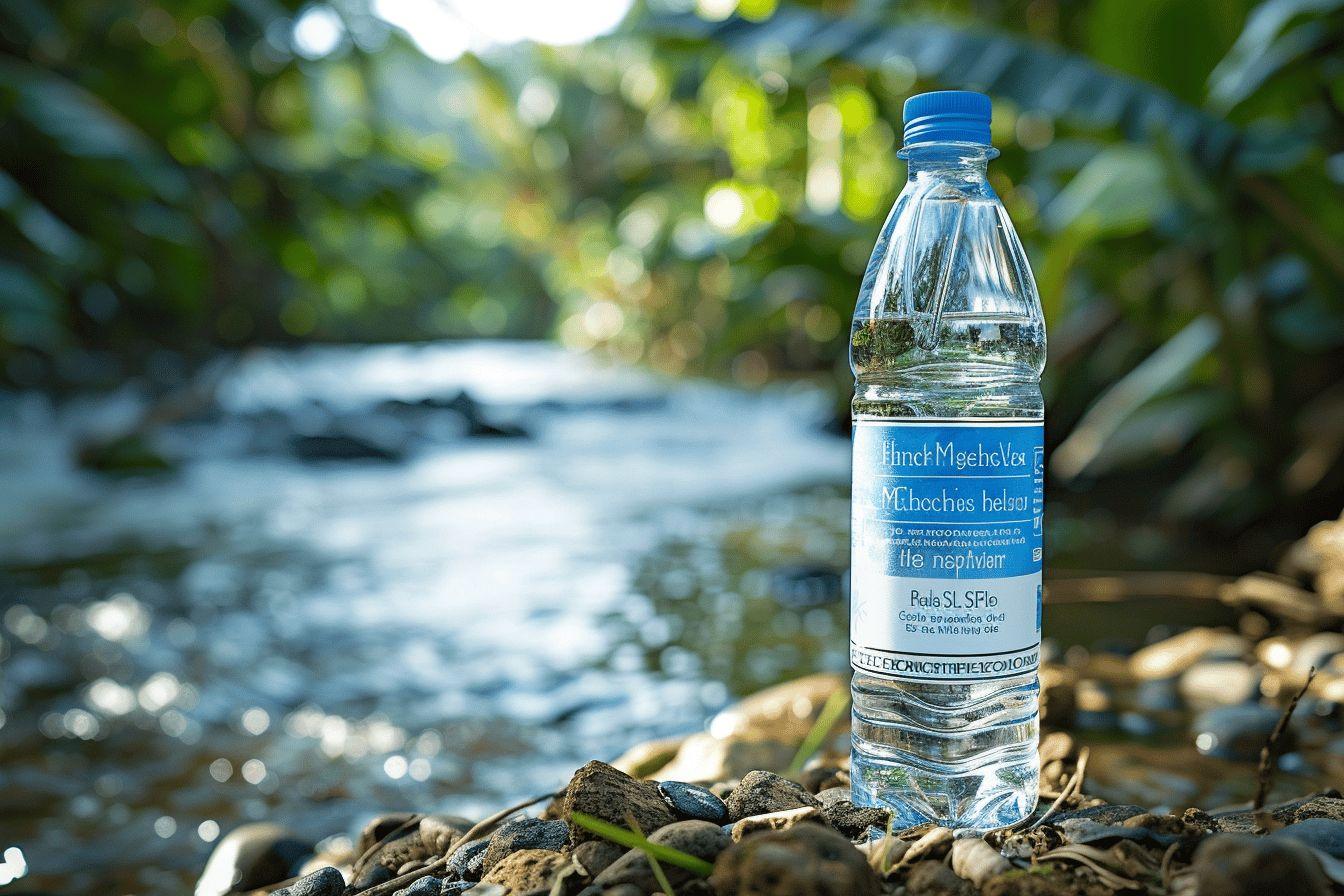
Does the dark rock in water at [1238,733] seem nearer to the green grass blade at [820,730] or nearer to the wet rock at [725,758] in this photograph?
the green grass blade at [820,730]

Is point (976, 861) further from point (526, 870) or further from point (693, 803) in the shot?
point (526, 870)

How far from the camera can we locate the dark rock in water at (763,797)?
1376mm

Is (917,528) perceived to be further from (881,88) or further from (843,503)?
(881,88)

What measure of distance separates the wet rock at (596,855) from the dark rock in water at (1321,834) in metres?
0.73

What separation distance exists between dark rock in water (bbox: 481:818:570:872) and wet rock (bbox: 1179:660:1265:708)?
5.69 ft

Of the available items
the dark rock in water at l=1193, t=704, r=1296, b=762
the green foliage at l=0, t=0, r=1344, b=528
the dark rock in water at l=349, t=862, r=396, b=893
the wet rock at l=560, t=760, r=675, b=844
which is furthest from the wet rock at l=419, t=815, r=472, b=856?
the green foliage at l=0, t=0, r=1344, b=528

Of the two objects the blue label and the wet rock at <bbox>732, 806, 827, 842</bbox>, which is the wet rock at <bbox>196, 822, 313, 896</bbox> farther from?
the blue label

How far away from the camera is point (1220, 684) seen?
2.53 m

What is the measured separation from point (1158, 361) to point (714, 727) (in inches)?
144

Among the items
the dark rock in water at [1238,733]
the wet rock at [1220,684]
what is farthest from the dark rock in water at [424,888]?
the wet rock at [1220,684]

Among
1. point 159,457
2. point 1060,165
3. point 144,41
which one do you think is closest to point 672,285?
point 144,41

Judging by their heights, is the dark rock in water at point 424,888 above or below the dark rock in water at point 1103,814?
below

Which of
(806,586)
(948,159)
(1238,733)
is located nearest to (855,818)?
(948,159)

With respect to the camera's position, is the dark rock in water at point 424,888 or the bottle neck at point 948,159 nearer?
the dark rock in water at point 424,888
